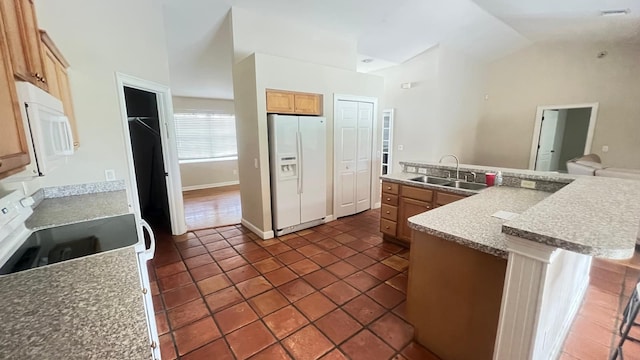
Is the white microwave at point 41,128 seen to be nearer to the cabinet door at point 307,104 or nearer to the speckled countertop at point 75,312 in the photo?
the speckled countertop at point 75,312

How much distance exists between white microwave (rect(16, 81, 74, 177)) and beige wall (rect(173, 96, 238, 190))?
17.0 ft

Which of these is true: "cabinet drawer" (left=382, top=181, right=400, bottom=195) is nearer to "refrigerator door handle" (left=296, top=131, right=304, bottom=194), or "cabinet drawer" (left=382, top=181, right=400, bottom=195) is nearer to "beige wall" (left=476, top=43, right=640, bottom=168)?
"refrigerator door handle" (left=296, top=131, right=304, bottom=194)

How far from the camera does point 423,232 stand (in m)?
1.70

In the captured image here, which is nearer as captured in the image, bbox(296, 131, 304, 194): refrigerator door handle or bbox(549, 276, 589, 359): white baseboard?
bbox(549, 276, 589, 359): white baseboard

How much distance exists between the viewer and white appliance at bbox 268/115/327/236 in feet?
11.6

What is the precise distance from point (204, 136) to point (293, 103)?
399 centimetres

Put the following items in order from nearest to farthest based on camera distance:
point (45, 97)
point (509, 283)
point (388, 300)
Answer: point (509, 283)
point (45, 97)
point (388, 300)

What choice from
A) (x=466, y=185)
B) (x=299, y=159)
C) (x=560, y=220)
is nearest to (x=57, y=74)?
(x=299, y=159)

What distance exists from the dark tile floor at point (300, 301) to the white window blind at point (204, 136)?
3491 mm

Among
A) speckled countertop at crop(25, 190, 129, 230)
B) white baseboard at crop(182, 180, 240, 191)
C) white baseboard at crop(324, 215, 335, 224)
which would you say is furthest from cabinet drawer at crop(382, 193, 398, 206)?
white baseboard at crop(182, 180, 240, 191)

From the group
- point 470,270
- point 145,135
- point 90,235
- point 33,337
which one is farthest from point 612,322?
point 145,135

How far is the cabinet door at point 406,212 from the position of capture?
122 inches

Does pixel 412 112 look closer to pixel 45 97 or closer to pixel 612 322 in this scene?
pixel 612 322

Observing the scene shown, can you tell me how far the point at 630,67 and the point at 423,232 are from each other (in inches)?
271
